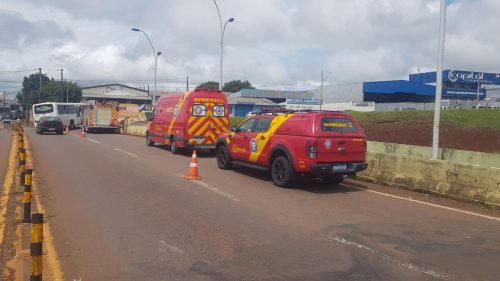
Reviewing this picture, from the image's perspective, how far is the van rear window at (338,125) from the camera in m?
11.0

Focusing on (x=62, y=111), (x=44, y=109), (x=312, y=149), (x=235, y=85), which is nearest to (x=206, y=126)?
(x=312, y=149)

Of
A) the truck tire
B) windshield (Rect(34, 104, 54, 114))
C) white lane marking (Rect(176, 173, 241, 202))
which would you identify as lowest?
white lane marking (Rect(176, 173, 241, 202))

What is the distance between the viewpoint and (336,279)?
5.16 meters

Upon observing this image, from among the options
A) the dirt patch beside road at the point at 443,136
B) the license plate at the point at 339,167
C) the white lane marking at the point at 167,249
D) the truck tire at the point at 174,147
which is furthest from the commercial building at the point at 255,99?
the white lane marking at the point at 167,249

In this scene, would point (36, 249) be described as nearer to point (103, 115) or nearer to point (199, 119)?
point (199, 119)

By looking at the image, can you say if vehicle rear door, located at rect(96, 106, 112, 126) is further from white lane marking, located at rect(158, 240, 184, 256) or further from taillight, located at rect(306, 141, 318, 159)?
white lane marking, located at rect(158, 240, 184, 256)

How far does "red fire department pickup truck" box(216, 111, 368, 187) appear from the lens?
10.7 meters

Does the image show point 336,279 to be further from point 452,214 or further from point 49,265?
point 452,214

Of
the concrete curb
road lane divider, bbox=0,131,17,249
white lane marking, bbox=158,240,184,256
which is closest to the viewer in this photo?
white lane marking, bbox=158,240,184,256

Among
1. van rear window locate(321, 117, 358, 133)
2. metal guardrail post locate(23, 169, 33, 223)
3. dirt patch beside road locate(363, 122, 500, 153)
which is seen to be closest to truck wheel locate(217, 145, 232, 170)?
van rear window locate(321, 117, 358, 133)

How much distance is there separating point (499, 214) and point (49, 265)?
7.51 m

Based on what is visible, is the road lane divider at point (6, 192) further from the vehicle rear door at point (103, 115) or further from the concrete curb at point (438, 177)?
the vehicle rear door at point (103, 115)

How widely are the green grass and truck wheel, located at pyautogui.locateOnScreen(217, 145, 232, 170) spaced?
24.3m

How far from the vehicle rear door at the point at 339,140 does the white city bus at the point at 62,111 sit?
132 feet
